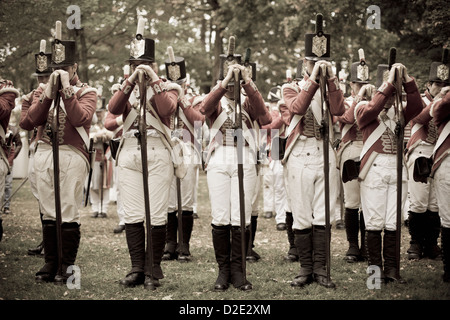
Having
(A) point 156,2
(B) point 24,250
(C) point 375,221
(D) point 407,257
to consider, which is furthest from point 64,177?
(A) point 156,2

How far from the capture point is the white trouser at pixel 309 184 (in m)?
6.92

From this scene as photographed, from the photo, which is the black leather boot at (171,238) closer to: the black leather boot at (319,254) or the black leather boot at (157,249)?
the black leather boot at (157,249)

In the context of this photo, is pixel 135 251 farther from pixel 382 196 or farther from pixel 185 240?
pixel 382 196

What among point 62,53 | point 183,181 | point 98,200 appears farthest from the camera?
point 98,200

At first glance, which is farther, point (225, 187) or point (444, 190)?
point (444, 190)

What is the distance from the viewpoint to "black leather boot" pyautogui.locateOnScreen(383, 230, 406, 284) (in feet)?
22.8

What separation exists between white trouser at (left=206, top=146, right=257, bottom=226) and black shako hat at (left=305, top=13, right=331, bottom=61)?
144cm

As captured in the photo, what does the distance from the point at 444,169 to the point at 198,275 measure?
3.36 meters

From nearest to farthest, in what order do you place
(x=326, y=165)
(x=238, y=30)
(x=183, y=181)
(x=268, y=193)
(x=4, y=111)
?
1. (x=326, y=165)
2. (x=4, y=111)
3. (x=183, y=181)
4. (x=268, y=193)
5. (x=238, y=30)

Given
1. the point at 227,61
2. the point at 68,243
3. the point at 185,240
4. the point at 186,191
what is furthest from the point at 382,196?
the point at 68,243

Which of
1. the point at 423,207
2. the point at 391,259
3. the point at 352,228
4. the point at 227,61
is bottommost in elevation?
the point at 391,259

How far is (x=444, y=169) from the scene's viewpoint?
279 inches

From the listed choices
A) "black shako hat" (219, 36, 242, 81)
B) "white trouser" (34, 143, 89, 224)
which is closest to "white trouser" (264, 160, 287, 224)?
"black shako hat" (219, 36, 242, 81)
